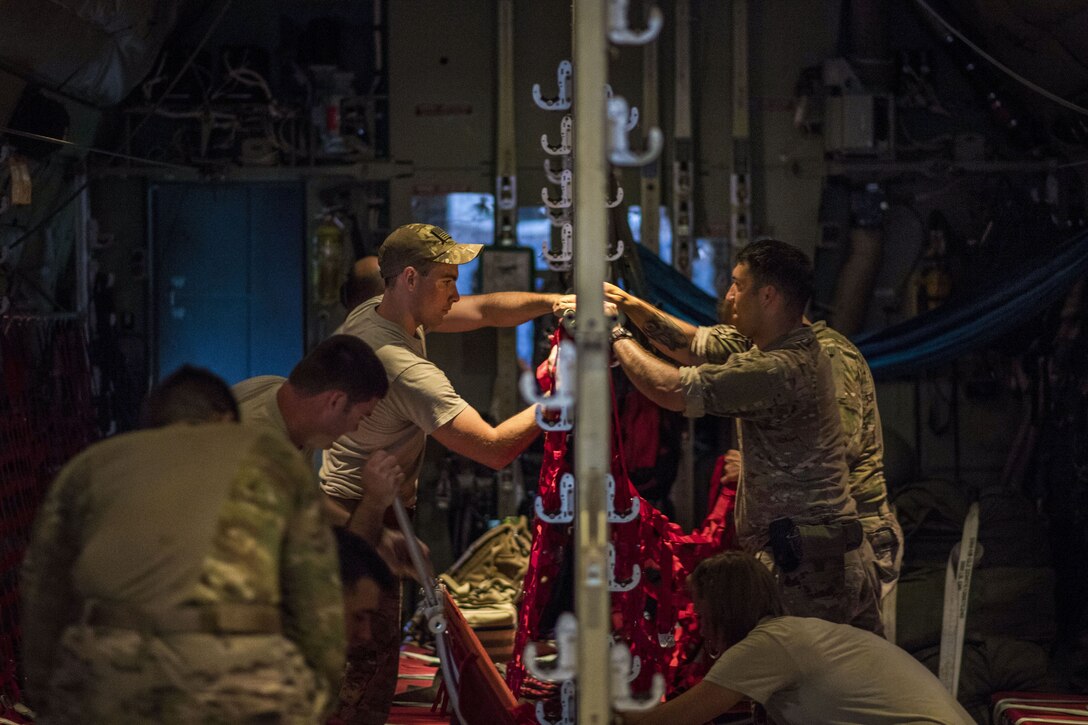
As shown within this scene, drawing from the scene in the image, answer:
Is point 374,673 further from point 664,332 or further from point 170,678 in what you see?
point 170,678

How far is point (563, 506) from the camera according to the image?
153 inches

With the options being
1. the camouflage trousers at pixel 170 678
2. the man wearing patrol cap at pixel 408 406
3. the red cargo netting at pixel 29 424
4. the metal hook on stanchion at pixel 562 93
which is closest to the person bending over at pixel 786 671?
the man wearing patrol cap at pixel 408 406

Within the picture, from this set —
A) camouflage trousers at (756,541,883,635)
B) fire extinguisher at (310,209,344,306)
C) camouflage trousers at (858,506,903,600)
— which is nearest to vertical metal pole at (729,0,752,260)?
fire extinguisher at (310,209,344,306)

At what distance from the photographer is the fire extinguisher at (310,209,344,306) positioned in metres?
7.37

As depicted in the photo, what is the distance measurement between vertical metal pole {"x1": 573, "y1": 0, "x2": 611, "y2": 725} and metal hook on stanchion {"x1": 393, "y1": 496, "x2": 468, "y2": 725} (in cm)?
119

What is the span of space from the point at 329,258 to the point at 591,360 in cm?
508

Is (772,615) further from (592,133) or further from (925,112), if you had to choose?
(925,112)

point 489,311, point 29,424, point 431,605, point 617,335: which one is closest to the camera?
point 431,605

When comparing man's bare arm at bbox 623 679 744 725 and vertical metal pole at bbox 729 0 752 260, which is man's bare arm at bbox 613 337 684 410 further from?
vertical metal pole at bbox 729 0 752 260

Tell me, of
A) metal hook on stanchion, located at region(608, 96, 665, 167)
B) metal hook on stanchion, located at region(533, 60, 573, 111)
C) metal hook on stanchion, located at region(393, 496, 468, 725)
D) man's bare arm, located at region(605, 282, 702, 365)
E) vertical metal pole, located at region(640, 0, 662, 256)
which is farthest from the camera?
vertical metal pole, located at region(640, 0, 662, 256)

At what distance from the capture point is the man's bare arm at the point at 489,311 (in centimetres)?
455

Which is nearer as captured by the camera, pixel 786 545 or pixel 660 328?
pixel 786 545

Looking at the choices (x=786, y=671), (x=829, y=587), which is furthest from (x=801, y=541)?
(x=786, y=671)

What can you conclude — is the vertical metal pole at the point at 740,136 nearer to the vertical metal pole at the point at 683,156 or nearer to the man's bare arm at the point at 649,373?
the vertical metal pole at the point at 683,156
